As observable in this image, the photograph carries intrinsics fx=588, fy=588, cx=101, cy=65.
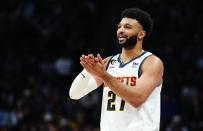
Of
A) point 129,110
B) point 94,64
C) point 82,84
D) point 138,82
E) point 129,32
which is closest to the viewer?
point 94,64

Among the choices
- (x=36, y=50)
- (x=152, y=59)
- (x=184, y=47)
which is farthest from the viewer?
(x=36, y=50)

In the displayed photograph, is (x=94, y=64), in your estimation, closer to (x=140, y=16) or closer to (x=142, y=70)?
(x=142, y=70)

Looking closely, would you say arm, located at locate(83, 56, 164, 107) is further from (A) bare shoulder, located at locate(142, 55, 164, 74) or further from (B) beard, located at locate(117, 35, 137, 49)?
(B) beard, located at locate(117, 35, 137, 49)

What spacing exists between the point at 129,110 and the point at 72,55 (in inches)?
395

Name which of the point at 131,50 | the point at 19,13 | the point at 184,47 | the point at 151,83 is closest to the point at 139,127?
the point at 151,83

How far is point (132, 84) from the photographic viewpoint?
18.0 feet

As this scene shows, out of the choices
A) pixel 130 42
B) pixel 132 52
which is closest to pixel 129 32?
pixel 130 42

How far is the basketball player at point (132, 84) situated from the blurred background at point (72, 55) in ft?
17.9

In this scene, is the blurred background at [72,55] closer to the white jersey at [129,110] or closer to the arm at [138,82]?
the white jersey at [129,110]

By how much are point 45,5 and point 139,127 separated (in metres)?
12.0

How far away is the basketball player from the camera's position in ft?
17.4

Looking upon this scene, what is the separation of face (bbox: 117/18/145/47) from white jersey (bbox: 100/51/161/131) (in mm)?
185

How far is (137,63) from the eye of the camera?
18.5ft

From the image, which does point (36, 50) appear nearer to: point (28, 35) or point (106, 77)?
point (28, 35)
